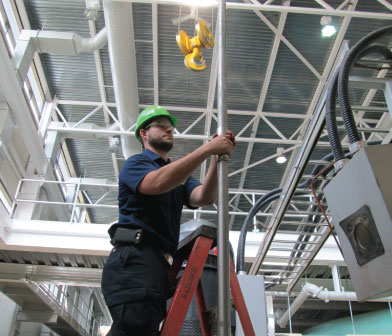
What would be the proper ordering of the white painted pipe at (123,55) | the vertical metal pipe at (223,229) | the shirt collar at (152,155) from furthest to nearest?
the white painted pipe at (123,55), the shirt collar at (152,155), the vertical metal pipe at (223,229)

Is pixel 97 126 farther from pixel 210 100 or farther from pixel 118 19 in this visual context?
pixel 118 19

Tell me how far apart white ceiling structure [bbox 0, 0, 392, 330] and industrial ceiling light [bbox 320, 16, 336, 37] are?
32cm

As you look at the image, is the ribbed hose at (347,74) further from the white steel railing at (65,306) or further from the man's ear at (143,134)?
the white steel railing at (65,306)

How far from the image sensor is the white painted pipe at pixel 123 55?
6.79 m

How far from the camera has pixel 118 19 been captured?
682cm

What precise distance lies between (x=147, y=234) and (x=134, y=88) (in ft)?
22.1

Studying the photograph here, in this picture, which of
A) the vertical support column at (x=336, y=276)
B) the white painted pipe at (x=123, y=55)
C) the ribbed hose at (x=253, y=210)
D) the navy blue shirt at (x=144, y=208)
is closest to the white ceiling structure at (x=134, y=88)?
the white painted pipe at (x=123, y=55)

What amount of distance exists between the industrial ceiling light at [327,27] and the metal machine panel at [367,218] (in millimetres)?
6961

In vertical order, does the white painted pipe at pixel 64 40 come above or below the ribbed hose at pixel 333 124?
above

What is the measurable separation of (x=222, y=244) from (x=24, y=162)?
374 inches

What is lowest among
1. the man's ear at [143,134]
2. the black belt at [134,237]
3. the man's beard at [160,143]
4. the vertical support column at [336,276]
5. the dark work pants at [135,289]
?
the dark work pants at [135,289]

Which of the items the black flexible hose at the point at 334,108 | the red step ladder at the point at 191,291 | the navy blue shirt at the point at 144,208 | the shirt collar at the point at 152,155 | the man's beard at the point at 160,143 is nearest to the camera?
the red step ladder at the point at 191,291

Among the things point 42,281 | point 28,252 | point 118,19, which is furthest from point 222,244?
point 42,281

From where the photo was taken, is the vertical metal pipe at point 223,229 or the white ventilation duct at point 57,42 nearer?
the vertical metal pipe at point 223,229
